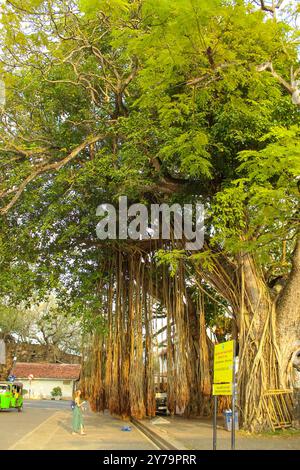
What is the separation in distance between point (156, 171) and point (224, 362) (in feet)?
20.0

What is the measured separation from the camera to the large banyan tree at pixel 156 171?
966cm

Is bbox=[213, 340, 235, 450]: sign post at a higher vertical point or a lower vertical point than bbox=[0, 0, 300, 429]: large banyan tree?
lower

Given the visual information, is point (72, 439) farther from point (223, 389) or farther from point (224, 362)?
point (224, 362)

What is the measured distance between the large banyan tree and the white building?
25779mm

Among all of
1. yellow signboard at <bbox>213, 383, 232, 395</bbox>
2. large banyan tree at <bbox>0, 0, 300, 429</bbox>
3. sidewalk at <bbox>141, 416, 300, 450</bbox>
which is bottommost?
sidewalk at <bbox>141, 416, 300, 450</bbox>

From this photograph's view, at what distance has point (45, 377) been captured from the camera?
42938 mm

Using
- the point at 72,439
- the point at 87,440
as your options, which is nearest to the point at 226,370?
the point at 87,440

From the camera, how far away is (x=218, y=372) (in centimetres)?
788

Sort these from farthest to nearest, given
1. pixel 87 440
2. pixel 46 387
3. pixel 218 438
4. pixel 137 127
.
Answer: pixel 46 387 < pixel 137 127 < pixel 87 440 < pixel 218 438

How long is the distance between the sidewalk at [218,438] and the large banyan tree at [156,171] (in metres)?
0.65

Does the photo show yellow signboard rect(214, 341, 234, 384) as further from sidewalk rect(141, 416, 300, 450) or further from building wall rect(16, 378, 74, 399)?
building wall rect(16, 378, 74, 399)

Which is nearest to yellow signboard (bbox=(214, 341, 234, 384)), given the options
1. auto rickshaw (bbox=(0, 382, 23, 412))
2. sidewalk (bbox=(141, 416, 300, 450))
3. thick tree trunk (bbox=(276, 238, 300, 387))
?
sidewalk (bbox=(141, 416, 300, 450))

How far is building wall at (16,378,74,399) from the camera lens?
43906 mm
